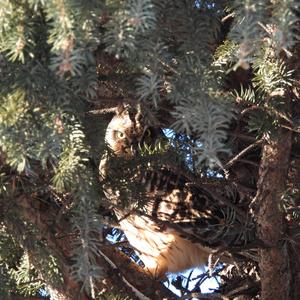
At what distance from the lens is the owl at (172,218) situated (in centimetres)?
A: 236

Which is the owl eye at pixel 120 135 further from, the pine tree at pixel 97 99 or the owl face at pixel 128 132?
the pine tree at pixel 97 99

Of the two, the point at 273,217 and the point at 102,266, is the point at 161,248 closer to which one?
the point at 102,266

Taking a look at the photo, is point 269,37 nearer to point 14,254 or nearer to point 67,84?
point 67,84

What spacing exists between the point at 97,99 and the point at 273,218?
65 centimetres

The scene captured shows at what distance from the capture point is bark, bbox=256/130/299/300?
6.03 ft

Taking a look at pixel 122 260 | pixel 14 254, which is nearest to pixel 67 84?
pixel 14 254

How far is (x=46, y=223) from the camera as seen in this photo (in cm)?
177

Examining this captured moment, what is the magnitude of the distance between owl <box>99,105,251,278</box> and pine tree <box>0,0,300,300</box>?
0.41 metres

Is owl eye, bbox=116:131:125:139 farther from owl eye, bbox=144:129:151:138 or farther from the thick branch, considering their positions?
the thick branch

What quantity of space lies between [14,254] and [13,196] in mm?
295

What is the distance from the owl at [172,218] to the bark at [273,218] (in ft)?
0.61

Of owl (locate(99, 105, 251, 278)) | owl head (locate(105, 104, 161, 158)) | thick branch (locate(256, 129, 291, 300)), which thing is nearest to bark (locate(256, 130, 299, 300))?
thick branch (locate(256, 129, 291, 300))

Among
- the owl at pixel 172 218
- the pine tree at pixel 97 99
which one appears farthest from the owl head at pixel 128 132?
the pine tree at pixel 97 99

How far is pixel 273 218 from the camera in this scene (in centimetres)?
194
